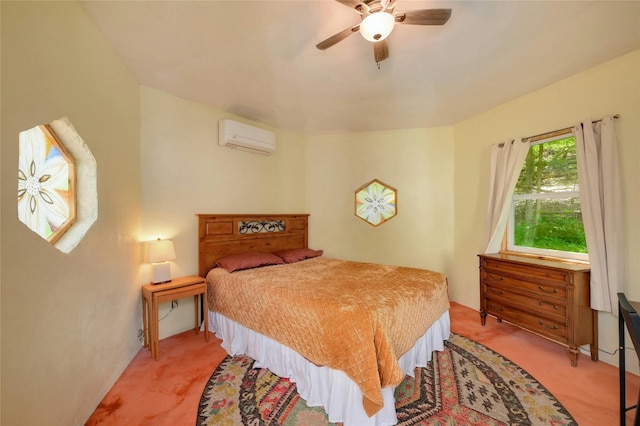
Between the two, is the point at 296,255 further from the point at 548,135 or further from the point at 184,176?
the point at 548,135

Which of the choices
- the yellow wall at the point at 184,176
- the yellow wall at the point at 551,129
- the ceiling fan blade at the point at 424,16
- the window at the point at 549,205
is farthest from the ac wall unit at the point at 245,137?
the window at the point at 549,205

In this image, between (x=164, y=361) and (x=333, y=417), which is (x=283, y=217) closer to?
(x=164, y=361)

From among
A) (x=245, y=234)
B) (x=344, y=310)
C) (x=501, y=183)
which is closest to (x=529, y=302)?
(x=501, y=183)

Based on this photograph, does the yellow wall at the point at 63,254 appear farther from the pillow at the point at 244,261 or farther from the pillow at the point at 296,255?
the pillow at the point at 296,255

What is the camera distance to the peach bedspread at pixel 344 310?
154cm

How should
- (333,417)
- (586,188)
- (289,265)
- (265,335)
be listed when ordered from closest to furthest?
(333,417)
(265,335)
(586,188)
(289,265)

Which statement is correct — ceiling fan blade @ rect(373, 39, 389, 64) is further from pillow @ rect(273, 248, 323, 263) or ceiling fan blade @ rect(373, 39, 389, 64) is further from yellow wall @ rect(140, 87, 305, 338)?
pillow @ rect(273, 248, 323, 263)

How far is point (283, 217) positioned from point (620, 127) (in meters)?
3.83

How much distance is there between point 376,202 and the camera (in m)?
4.15

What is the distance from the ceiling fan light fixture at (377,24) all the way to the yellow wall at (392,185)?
2617 millimetres

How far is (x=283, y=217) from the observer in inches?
157

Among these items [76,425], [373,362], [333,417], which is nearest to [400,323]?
[373,362]

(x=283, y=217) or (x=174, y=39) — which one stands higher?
(x=174, y=39)

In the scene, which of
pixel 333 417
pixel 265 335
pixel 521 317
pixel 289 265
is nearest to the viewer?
pixel 333 417
